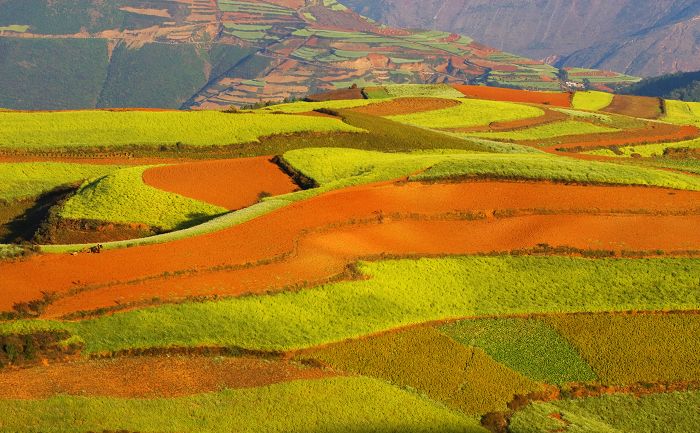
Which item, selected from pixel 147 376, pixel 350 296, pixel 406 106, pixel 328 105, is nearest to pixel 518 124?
pixel 406 106

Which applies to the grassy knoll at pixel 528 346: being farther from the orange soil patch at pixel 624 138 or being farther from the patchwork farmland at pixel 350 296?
the orange soil patch at pixel 624 138

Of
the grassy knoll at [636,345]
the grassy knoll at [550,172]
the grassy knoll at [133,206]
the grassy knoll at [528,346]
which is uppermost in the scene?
the grassy knoll at [550,172]

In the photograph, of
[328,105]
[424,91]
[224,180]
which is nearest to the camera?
[224,180]

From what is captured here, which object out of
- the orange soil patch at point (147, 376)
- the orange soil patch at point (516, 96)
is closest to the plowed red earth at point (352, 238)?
the orange soil patch at point (147, 376)

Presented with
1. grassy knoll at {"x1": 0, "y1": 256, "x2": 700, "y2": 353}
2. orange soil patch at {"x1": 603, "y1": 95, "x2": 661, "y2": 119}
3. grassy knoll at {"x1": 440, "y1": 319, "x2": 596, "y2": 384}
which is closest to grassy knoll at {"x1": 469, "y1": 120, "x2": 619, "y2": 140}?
orange soil patch at {"x1": 603, "y1": 95, "x2": 661, "y2": 119}

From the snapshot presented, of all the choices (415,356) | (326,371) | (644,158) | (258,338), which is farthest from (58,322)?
(644,158)

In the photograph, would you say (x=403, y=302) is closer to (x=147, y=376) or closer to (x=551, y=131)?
(x=147, y=376)

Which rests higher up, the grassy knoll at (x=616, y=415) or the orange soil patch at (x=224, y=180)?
the grassy knoll at (x=616, y=415)
